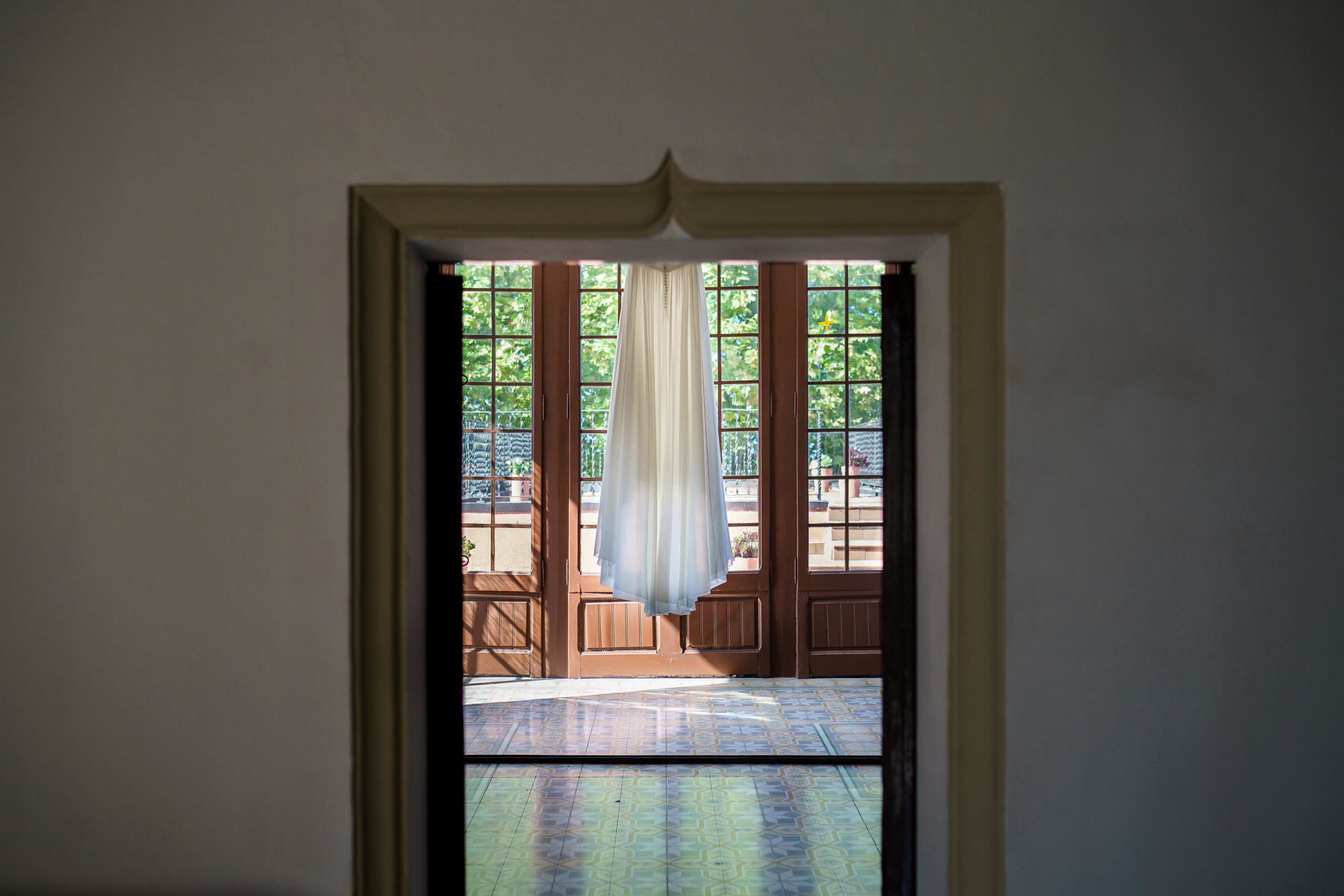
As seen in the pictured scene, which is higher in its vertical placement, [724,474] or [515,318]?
[515,318]

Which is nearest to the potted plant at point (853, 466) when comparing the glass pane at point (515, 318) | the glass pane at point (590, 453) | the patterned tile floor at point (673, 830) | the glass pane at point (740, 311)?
the glass pane at point (740, 311)

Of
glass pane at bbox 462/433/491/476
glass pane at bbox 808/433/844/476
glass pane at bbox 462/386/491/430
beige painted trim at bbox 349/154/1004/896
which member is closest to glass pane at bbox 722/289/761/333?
glass pane at bbox 808/433/844/476

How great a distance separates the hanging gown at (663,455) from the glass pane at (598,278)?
54 centimetres

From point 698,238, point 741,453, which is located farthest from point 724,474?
point 698,238

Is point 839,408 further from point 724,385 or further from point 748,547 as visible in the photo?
point 748,547

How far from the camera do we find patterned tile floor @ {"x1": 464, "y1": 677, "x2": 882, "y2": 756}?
417cm

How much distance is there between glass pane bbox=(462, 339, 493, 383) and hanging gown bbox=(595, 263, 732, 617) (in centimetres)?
95

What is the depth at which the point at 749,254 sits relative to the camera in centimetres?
187

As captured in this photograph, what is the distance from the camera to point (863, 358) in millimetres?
5375

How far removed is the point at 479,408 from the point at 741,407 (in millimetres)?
1568
